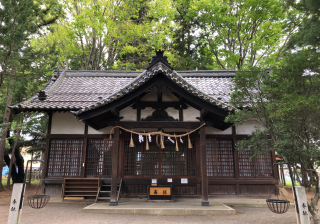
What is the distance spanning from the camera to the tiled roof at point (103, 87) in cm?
791

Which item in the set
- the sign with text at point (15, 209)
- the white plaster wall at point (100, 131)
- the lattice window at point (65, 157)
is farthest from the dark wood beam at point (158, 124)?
the sign with text at point (15, 209)

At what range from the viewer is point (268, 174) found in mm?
10188

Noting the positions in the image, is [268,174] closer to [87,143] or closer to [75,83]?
[87,143]

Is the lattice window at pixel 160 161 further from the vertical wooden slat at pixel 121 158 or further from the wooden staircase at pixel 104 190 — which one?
the wooden staircase at pixel 104 190

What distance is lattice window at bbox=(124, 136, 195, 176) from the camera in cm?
970

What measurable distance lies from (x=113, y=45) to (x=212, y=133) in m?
13.0

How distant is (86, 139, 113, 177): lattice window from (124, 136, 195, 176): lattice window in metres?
0.91

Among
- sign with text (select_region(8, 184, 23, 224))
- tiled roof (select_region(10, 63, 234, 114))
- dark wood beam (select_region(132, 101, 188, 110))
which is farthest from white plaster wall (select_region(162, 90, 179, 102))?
sign with text (select_region(8, 184, 23, 224))

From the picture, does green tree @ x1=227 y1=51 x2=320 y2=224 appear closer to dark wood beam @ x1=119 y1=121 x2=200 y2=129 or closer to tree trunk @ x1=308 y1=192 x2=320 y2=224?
tree trunk @ x1=308 y1=192 x2=320 y2=224

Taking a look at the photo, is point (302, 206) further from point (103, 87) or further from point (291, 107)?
point (103, 87)

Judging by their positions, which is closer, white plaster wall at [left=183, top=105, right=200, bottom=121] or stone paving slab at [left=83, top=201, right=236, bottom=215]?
stone paving slab at [left=83, top=201, right=236, bottom=215]

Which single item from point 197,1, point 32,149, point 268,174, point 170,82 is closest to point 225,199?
point 268,174

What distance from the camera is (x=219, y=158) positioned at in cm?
1024

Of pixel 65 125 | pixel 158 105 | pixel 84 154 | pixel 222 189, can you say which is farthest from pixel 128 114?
pixel 222 189
